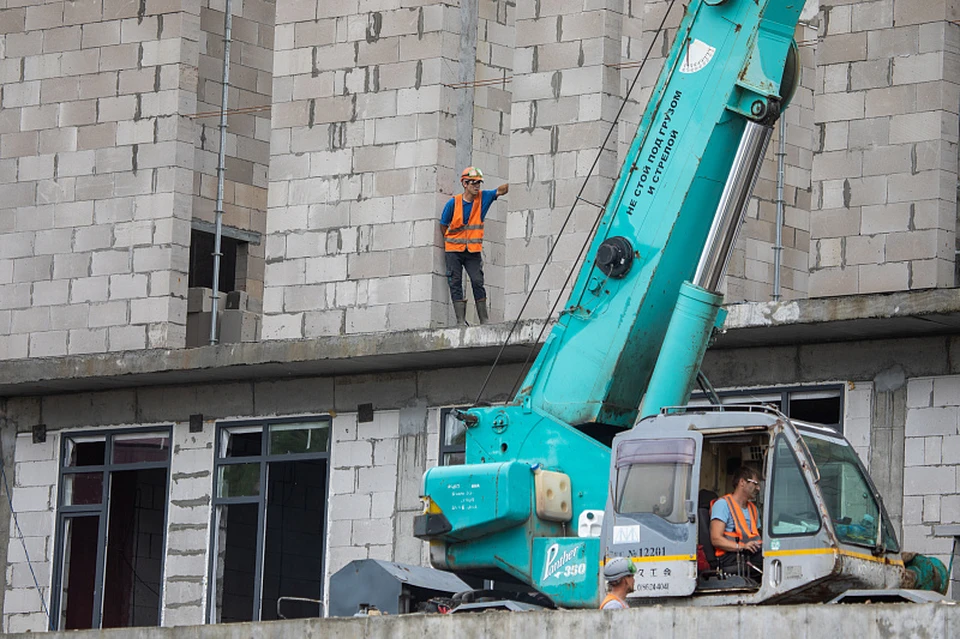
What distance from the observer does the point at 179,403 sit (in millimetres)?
23422

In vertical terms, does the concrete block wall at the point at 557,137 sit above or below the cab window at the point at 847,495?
above

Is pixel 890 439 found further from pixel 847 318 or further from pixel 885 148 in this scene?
pixel 885 148

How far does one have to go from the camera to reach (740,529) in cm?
1427

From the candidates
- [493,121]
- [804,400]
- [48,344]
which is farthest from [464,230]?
[48,344]

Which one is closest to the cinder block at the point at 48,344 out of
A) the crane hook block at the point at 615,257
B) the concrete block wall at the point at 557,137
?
the concrete block wall at the point at 557,137

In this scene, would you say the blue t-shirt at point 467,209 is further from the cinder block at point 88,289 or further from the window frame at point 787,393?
the cinder block at point 88,289

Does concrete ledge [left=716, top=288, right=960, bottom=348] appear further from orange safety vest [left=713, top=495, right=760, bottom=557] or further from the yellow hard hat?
orange safety vest [left=713, top=495, right=760, bottom=557]

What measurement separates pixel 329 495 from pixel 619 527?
8.14m

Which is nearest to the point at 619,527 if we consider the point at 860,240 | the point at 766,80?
the point at 766,80

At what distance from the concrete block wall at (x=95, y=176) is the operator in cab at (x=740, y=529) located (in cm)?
1049

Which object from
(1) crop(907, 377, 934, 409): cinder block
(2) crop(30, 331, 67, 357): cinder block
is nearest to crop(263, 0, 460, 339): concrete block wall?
(2) crop(30, 331, 67, 357): cinder block

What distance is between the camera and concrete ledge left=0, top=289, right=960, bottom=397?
1816 cm

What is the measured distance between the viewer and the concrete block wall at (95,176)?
23.7m

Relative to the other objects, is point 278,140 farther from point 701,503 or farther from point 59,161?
point 701,503
